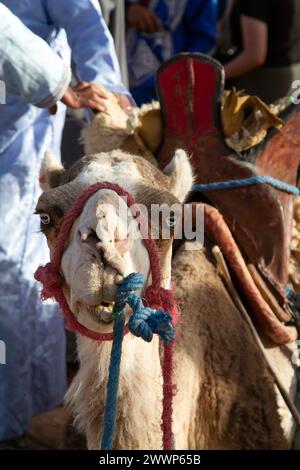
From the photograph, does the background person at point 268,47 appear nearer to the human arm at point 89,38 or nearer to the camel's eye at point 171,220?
the human arm at point 89,38

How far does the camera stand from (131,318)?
5.67 ft

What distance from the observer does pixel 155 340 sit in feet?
6.86

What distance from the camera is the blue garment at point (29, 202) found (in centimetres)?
292

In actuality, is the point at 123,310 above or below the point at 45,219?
below

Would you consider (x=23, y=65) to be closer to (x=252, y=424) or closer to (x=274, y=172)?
(x=274, y=172)

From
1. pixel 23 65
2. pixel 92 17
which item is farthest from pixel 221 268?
pixel 92 17

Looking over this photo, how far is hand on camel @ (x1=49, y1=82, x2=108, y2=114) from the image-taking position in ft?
9.10

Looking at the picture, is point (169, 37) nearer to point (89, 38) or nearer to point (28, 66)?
point (89, 38)

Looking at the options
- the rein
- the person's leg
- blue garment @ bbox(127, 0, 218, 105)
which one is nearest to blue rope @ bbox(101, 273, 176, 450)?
the rein

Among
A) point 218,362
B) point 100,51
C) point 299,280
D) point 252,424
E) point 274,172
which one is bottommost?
point 252,424

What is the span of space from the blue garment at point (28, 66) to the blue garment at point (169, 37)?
8.24ft

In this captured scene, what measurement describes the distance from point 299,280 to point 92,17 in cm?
127

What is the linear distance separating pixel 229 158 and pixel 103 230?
1.13 metres

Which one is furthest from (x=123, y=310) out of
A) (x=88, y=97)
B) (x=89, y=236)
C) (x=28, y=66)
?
(x=88, y=97)
